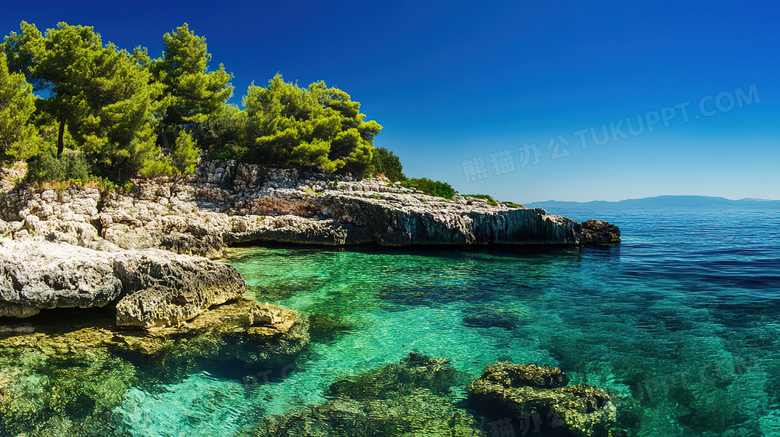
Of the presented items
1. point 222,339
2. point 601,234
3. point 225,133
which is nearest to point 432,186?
point 601,234

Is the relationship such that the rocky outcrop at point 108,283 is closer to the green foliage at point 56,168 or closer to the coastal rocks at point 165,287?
the coastal rocks at point 165,287

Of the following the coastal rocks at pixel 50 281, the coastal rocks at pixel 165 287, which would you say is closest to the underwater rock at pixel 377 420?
the coastal rocks at pixel 165 287

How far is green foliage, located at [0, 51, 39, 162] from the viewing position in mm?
19578

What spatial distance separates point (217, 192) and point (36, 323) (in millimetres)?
19648

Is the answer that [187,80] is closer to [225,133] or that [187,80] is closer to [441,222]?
[225,133]

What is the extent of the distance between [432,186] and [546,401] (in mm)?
32312

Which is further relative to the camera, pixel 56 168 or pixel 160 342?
pixel 56 168

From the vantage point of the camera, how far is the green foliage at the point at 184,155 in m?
27.5

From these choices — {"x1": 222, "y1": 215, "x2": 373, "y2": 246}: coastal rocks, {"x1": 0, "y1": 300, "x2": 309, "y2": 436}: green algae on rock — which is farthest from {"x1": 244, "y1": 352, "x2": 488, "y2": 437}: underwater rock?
{"x1": 222, "y1": 215, "x2": 373, "y2": 246}: coastal rocks

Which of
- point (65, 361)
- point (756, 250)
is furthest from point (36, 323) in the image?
point (756, 250)

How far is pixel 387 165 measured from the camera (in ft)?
148

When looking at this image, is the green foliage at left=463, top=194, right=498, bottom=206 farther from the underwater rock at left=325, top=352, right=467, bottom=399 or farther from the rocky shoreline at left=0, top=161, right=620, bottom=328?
the underwater rock at left=325, top=352, right=467, bottom=399

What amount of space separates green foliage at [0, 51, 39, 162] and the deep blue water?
13.8m

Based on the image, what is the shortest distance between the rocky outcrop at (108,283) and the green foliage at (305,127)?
70.9 ft
